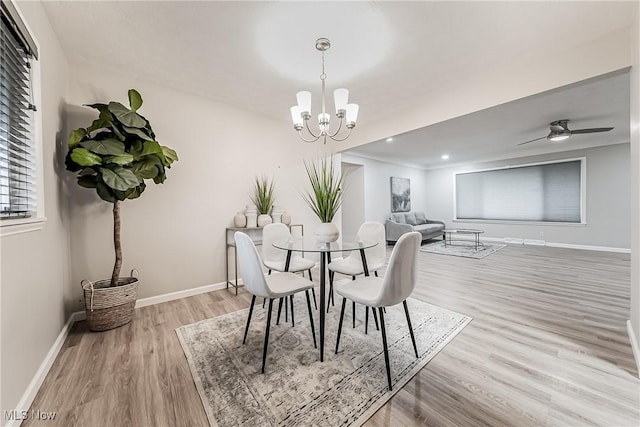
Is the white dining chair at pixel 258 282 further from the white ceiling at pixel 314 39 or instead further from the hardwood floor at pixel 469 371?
the white ceiling at pixel 314 39

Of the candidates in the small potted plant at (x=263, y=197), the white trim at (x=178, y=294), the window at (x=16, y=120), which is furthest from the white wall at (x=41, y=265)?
the small potted plant at (x=263, y=197)

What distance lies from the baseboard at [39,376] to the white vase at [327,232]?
1.95 m

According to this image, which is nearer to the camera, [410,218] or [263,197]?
[263,197]

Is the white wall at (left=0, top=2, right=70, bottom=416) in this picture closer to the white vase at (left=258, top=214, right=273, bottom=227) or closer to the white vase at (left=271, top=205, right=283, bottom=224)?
the white vase at (left=258, top=214, right=273, bottom=227)

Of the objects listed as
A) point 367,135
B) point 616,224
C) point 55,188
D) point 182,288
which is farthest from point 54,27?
point 616,224

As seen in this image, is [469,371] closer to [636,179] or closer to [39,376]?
[636,179]

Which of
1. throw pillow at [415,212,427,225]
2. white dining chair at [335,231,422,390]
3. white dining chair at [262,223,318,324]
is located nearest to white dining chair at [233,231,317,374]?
white dining chair at [335,231,422,390]

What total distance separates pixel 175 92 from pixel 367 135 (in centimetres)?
271

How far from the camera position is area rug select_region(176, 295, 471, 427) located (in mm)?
1266

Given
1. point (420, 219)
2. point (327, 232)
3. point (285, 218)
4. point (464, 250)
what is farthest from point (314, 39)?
point (420, 219)

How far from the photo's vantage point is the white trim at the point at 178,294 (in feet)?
8.62

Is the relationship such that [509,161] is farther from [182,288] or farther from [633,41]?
[182,288]

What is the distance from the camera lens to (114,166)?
2.00 metres

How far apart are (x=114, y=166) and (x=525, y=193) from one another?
8.59 meters
